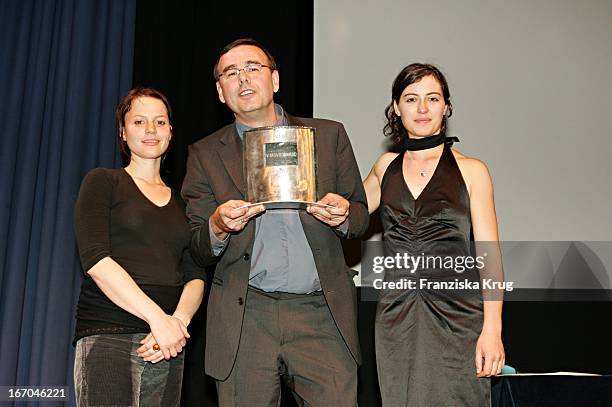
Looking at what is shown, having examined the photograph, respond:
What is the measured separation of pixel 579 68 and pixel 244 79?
249 cm

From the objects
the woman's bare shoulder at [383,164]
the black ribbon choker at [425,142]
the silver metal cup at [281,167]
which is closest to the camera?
the silver metal cup at [281,167]

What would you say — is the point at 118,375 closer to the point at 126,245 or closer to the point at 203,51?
the point at 126,245

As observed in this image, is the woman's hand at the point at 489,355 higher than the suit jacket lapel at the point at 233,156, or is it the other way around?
the suit jacket lapel at the point at 233,156

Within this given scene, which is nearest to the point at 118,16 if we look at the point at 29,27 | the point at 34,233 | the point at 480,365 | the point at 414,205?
the point at 29,27

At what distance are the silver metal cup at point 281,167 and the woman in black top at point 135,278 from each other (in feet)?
1.64

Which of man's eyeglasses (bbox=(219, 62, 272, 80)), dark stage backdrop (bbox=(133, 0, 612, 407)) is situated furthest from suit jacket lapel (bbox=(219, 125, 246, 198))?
dark stage backdrop (bbox=(133, 0, 612, 407))

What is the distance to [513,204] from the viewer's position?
368 cm

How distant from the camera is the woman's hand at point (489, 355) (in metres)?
2.06

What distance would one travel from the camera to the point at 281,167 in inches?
72.4

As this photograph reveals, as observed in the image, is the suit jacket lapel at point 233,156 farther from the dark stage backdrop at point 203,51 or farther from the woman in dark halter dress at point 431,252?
the dark stage backdrop at point 203,51

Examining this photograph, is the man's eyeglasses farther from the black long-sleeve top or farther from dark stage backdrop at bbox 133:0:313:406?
dark stage backdrop at bbox 133:0:313:406

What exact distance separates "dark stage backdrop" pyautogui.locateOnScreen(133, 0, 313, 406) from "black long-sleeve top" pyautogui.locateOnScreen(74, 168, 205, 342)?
1.49 metres

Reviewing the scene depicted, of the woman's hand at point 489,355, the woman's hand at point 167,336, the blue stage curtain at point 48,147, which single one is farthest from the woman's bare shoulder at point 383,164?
the blue stage curtain at point 48,147

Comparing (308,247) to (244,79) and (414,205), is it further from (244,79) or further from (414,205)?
(244,79)
